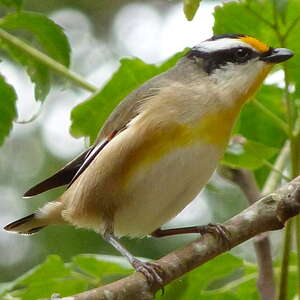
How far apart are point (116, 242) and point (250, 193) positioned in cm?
66

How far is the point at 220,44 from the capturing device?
3729 mm

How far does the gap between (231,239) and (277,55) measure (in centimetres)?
91

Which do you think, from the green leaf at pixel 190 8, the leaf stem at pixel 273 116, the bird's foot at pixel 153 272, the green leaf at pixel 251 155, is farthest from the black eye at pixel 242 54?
the green leaf at pixel 190 8

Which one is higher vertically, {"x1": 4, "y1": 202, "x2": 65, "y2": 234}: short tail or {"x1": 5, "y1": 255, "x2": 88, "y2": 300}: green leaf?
{"x1": 4, "y1": 202, "x2": 65, "y2": 234}: short tail

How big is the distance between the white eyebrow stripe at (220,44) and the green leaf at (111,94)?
0.27 m

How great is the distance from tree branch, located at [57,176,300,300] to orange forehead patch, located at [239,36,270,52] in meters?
0.95

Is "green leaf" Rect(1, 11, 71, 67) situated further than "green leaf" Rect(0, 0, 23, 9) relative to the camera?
Yes

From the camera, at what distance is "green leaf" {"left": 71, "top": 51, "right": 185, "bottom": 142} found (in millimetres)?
3434

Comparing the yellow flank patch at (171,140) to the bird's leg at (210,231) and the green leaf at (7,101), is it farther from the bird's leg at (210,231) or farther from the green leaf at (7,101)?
the green leaf at (7,101)

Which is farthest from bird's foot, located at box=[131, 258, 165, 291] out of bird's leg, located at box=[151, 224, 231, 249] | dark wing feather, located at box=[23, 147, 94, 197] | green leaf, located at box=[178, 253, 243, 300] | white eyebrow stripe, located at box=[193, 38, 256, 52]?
white eyebrow stripe, located at box=[193, 38, 256, 52]

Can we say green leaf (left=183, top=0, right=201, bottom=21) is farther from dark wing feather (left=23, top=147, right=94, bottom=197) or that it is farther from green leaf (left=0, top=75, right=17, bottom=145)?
dark wing feather (left=23, top=147, right=94, bottom=197)

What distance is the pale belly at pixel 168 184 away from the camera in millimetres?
3365

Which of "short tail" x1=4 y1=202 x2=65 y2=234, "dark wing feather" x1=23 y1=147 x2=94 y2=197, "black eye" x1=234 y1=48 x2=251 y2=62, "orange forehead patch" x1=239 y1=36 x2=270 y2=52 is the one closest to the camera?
"orange forehead patch" x1=239 y1=36 x2=270 y2=52

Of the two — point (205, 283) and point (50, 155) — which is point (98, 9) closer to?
point (50, 155)
